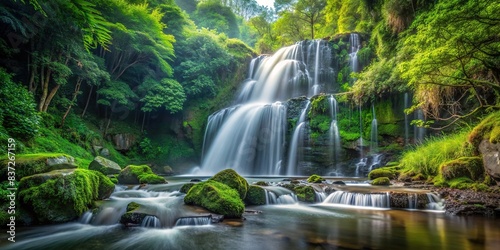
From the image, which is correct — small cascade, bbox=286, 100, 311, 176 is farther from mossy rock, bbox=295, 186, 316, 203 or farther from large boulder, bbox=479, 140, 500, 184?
large boulder, bbox=479, 140, 500, 184

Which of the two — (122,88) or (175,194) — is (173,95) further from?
(175,194)

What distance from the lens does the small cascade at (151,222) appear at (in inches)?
200

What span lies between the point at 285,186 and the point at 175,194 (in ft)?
11.2

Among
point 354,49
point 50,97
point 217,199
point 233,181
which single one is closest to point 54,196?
point 217,199

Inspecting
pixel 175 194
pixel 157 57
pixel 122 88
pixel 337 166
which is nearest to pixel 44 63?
pixel 122 88

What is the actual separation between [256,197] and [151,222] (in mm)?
3011

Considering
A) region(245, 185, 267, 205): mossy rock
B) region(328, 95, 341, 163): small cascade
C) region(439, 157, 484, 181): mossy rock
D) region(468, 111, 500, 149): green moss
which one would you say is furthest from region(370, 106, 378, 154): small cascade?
region(245, 185, 267, 205): mossy rock

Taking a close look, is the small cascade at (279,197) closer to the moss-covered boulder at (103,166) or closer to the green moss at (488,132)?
the green moss at (488,132)

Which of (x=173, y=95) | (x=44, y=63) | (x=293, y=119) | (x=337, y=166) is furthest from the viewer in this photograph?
(x=173, y=95)

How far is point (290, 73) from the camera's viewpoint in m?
20.6

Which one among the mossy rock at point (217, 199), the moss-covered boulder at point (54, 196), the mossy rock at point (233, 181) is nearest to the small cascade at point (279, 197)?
the mossy rock at point (233, 181)

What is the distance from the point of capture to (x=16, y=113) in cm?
895

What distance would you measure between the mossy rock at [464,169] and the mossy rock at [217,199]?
20.4ft

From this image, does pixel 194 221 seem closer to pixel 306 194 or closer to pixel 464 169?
pixel 306 194
